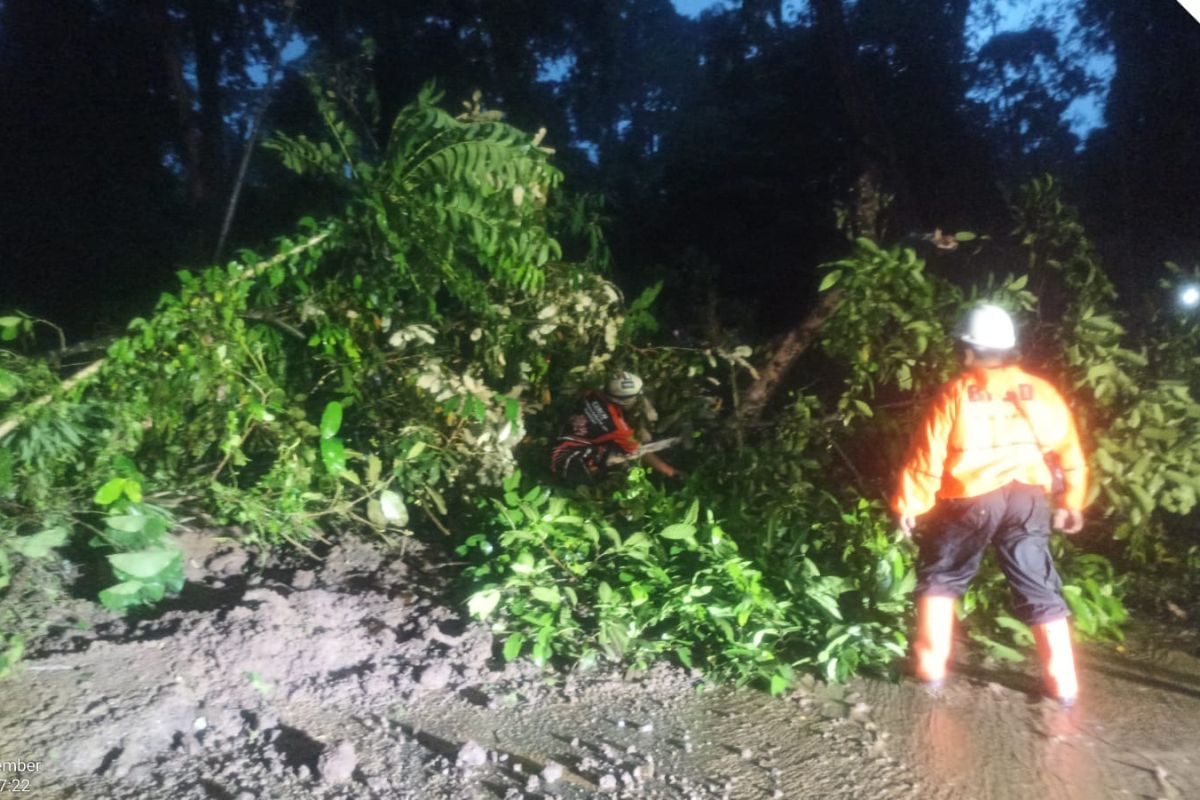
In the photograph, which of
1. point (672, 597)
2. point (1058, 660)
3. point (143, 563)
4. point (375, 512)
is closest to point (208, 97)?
point (375, 512)

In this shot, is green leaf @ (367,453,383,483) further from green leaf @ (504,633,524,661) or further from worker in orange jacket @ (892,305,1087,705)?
worker in orange jacket @ (892,305,1087,705)

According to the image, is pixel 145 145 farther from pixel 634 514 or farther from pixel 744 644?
pixel 744 644

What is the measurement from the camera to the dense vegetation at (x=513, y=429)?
3.77m

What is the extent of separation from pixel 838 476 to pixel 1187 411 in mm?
1547

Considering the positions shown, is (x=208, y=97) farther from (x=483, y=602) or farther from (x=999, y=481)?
(x=999, y=481)

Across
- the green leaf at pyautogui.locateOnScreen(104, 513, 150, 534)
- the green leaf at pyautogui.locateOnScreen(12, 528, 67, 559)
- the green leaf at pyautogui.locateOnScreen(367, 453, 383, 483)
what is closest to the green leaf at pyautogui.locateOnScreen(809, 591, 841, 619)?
the green leaf at pyautogui.locateOnScreen(367, 453, 383, 483)

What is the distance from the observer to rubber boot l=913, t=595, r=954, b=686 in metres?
3.68

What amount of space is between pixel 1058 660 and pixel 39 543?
3.97 metres

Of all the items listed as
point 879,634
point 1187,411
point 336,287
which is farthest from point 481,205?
point 1187,411

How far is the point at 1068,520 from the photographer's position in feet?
12.0

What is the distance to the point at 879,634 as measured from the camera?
3.85m

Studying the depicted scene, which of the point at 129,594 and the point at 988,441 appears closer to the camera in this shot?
the point at 988,441

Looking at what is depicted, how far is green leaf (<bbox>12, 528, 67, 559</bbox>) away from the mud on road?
0.34 metres

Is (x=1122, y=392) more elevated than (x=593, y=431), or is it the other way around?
(x=1122, y=392)
